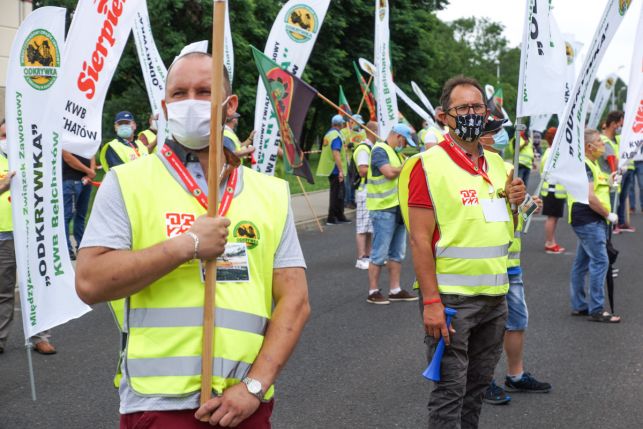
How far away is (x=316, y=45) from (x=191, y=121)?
102ft

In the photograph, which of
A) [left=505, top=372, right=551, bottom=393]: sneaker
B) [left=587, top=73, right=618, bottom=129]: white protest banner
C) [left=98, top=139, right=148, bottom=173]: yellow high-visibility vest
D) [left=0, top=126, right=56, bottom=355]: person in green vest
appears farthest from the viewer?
[left=587, top=73, right=618, bottom=129]: white protest banner

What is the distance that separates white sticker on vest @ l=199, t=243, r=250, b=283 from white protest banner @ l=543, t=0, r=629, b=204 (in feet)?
10.2

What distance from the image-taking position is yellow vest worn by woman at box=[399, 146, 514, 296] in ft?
13.1

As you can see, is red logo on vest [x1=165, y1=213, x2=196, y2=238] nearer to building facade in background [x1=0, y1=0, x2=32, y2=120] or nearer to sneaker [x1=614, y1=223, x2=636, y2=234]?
building facade in background [x1=0, y1=0, x2=32, y2=120]

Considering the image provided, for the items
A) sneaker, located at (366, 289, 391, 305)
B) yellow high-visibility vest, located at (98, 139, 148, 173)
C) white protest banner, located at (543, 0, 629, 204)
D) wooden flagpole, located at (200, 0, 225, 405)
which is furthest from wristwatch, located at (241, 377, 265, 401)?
yellow high-visibility vest, located at (98, 139, 148, 173)

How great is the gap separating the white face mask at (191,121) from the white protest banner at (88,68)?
3429 mm

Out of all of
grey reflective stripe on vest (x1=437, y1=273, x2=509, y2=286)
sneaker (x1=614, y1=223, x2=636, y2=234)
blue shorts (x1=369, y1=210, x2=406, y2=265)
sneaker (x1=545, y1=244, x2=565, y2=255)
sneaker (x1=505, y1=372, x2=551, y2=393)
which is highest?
grey reflective stripe on vest (x1=437, y1=273, x2=509, y2=286)

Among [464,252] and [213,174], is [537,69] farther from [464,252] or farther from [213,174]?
[213,174]

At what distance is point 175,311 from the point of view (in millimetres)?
2357

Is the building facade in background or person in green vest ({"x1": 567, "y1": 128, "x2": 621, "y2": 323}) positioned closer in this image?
person in green vest ({"x1": 567, "y1": 128, "x2": 621, "y2": 323})

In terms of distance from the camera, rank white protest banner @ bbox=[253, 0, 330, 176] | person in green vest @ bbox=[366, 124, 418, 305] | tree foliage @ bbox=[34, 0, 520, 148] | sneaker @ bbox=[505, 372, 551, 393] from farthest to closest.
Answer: tree foliage @ bbox=[34, 0, 520, 148] → white protest banner @ bbox=[253, 0, 330, 176] → person in green vest @ bbox=[366, 124, 418, 305] → sneaker @ bbox=[505, 372, 551, 393]

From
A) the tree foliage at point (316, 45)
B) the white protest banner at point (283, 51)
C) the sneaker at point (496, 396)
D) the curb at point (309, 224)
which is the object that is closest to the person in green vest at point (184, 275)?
the sneaker at point (496, 396)

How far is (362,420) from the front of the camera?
17.0ft

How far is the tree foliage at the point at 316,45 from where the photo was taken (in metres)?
26.9
